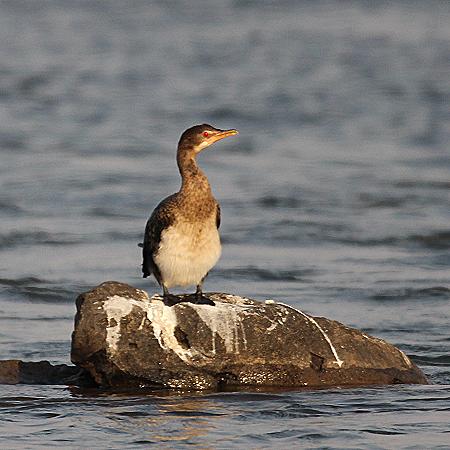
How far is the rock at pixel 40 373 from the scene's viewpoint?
392 inches

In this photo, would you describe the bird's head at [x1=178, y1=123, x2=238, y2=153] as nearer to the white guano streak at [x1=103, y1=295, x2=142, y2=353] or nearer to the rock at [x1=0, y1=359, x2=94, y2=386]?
the white guano streak at [x1=103, y1=295, x2=142, y2=353]

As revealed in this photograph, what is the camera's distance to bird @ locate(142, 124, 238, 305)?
9.96 meters

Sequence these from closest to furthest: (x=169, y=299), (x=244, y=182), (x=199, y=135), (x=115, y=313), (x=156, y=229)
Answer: (x=115, y=313), (x=169, y=299), (x=156, y=229), (x=199, y=135), (x=244, y=182)

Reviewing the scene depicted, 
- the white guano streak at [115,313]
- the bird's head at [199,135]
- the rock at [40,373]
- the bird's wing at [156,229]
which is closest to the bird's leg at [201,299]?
the bird's wing at [156,229]

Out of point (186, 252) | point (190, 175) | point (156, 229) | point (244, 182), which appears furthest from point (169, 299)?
point (244, 182)

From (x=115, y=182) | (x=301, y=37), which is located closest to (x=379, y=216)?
(x=115, y=182)

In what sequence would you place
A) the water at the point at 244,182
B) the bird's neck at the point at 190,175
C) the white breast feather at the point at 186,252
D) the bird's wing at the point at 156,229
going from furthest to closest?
the bird's neck at the point at 190,175
the bird's wing at the point at 156,229
the white breast feather at the point at 186,252
the water at the point at 244,182

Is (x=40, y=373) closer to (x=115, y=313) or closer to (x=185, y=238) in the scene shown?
(x=115, y=313)

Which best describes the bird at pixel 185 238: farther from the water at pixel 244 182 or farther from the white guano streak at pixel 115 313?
the water at pixel 244 182

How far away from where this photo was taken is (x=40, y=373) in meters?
10.1

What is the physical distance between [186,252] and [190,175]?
65 cm

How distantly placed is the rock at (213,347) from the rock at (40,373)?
374 millimetres

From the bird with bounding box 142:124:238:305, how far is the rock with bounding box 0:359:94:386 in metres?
0.81

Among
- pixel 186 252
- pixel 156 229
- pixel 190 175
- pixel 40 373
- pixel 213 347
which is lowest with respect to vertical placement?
pixel 40 373
